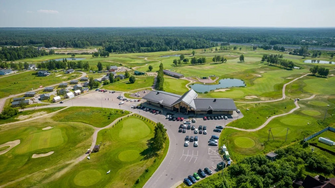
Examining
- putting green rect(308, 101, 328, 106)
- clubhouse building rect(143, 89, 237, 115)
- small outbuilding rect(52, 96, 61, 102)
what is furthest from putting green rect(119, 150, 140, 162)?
putting green rect(308, 101, 328, 106)

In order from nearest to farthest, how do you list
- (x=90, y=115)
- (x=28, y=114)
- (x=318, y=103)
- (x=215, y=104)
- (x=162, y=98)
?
1. (x=215, y=104)
2. (x=90, y=115)
3. (x=28, y=114)
4. (x=162, y=98)
5. (x=318, y=103)

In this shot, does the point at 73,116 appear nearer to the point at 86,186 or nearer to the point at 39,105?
the point at 39,105

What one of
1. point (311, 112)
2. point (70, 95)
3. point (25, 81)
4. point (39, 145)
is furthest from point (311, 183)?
point (25, 81)

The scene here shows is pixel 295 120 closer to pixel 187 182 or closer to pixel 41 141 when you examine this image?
pixel 187 182

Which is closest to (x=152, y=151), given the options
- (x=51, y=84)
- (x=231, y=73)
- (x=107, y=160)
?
(x=107, y=160)

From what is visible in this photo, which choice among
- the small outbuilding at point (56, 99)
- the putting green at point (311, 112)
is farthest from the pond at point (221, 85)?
the small outbuilding at point (56, 99)

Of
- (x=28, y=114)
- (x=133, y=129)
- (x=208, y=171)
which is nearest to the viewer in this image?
(x=208, y=171)
